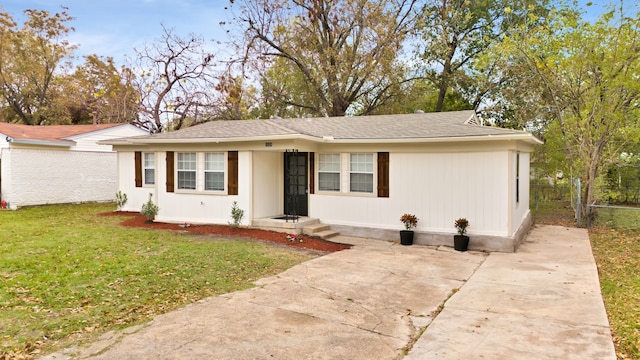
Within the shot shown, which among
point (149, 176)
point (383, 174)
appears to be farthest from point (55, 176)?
point (383, 174)

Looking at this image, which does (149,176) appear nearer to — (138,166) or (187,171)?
(138,166)

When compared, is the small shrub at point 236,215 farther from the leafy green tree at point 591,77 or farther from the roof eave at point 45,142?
the leafy green tree at point 591,77

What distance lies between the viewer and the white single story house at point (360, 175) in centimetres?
963

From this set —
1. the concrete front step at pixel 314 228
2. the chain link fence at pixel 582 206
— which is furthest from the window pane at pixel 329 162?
the chain link fence at pixel 582 206

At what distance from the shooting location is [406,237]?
33.3ft

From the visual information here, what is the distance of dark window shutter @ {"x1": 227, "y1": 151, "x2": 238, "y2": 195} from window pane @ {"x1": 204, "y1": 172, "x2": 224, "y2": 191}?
333 millimetres

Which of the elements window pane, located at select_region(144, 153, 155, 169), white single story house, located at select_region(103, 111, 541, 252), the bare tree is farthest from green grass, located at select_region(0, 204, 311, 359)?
the bare tree

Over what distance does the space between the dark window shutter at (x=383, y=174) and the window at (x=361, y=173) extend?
0.85 ft

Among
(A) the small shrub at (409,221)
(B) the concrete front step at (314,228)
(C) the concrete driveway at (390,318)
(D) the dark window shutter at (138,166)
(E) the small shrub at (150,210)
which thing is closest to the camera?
(C) the concrete driveway at (390,318)

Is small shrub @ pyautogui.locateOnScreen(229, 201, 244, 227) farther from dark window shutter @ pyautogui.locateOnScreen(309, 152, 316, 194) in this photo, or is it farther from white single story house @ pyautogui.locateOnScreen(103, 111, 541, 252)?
dark window shutter @ pyautogui.locateOnScreen(309, 152, 316, 194)

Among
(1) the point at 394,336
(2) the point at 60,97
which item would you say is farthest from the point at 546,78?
(2) the point at 60,97

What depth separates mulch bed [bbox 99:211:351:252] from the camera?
981cm

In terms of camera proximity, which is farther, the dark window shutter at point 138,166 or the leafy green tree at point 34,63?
the leafy green tree at point 34,63

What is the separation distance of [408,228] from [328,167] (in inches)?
110
